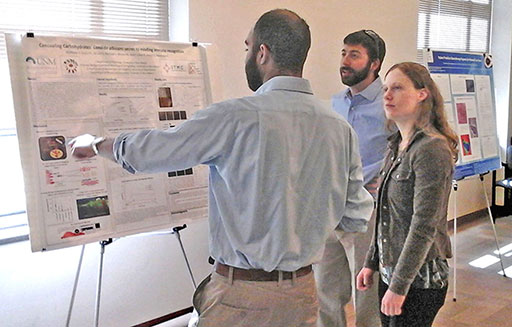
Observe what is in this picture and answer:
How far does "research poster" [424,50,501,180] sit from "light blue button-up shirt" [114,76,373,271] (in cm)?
243

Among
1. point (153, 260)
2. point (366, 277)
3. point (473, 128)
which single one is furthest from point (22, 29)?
point (473, 128)

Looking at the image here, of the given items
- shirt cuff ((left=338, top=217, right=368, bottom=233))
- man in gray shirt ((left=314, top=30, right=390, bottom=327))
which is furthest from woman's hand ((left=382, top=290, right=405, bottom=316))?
man in gray shirt ((left=314, top=30, right=390, bottom=327))

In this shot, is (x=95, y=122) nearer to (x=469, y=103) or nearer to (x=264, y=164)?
(x=264, y=164)

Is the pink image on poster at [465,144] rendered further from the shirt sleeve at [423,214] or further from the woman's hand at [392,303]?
the woman's hand at [392,303]

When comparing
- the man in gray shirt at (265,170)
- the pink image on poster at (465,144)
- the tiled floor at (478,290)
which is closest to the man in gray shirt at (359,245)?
the tiled floor at (478,290)

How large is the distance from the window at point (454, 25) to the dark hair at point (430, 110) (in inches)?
135

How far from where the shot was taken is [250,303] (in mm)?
1558

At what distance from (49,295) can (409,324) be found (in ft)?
5.77

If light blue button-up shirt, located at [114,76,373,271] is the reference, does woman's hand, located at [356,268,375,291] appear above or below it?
below

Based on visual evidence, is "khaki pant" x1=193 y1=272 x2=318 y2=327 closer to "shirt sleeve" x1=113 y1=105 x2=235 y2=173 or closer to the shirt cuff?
the shirt cuff

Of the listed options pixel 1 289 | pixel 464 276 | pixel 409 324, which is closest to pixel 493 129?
pixel 464 276

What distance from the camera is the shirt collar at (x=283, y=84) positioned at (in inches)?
60.9

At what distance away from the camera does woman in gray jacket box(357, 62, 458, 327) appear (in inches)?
67.7

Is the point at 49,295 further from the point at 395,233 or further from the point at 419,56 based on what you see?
the point at 419,56
